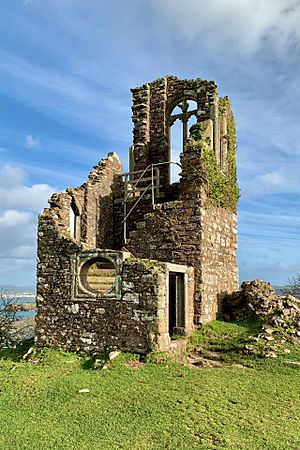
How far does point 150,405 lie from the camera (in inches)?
305

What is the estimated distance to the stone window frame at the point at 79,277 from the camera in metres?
11.2

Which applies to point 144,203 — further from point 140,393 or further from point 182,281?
point 140,393

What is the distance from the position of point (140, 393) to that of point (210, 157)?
8539 mm

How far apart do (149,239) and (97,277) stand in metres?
2.16

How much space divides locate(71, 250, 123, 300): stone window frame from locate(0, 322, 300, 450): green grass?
1.60 m

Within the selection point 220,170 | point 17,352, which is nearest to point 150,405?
point 17,352

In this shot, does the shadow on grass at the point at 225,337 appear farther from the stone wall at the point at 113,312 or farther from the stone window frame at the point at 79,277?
the stone window frame at the point at 79,277

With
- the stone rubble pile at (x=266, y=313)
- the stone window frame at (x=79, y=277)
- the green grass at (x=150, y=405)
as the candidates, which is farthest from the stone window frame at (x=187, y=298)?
the stone rubble pile at (x=266, y=313)

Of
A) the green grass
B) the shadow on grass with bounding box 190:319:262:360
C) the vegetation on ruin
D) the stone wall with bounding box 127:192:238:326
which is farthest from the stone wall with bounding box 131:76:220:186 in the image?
the green grass

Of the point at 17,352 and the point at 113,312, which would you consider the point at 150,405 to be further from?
the point at 17,352

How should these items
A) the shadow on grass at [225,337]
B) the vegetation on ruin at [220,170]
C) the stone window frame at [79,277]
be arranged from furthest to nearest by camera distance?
the vegetation on ruin at [220,170] < the shadow on grass at [225,337] < the stone window frame at [79,277]

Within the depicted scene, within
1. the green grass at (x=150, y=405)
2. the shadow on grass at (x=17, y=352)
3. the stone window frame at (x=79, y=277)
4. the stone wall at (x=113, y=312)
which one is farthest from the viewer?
the shadow on grass at (x=17, y=352)

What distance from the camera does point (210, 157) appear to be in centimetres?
1448

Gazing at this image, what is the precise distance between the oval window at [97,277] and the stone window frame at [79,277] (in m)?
0.10
